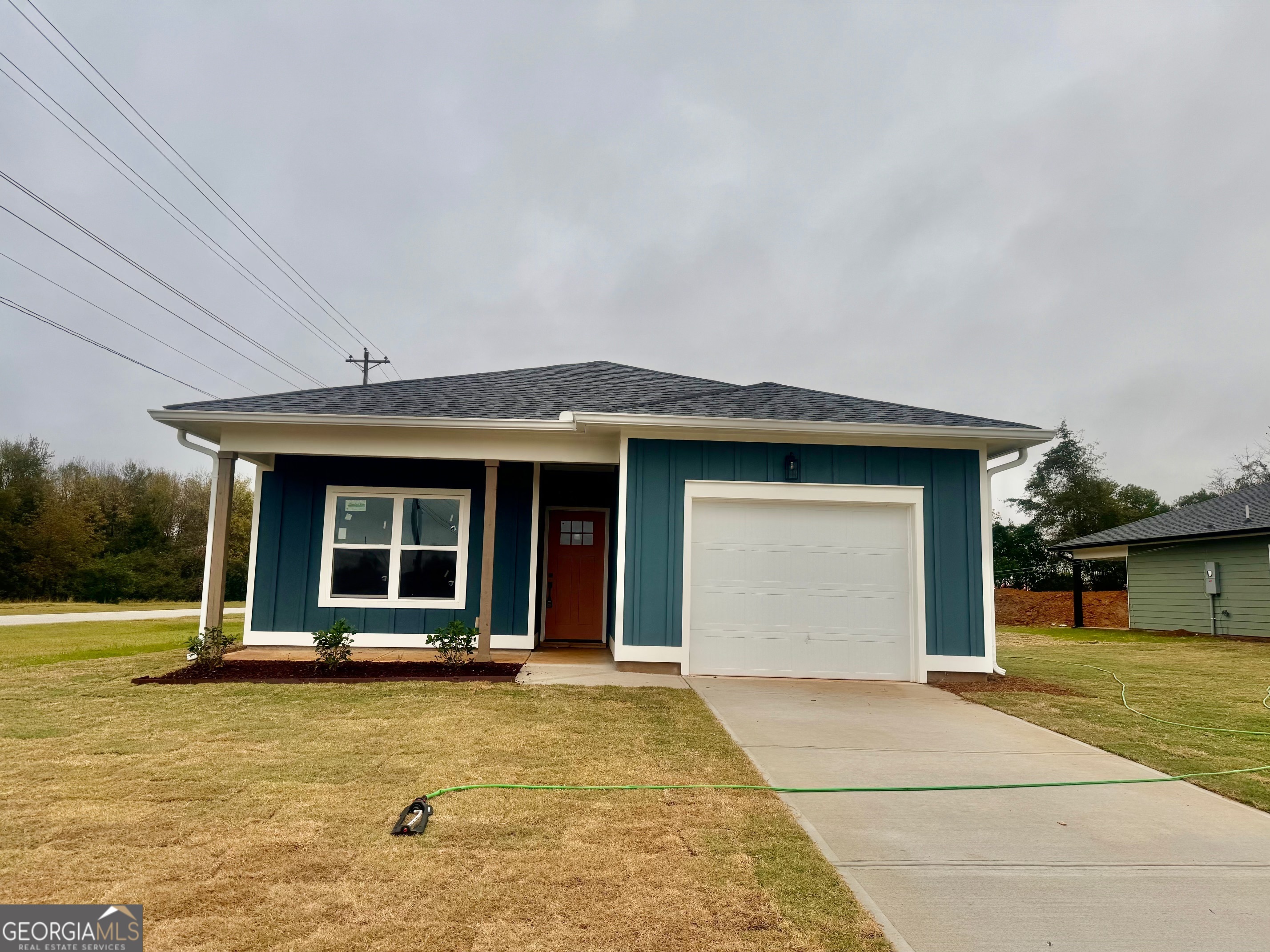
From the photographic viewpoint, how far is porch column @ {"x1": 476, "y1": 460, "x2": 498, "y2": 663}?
8.18 m

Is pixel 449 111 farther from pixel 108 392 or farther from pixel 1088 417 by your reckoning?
pixel 1088 417

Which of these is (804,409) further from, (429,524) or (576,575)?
(429,524)

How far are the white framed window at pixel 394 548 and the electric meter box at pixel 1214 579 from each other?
1744 cm

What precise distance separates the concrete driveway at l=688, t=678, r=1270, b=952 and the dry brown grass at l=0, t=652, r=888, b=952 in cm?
28

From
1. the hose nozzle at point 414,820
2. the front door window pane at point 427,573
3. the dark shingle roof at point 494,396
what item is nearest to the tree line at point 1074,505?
the dark shingle roof at point 494,396

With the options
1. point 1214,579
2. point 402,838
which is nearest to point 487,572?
point 402,838

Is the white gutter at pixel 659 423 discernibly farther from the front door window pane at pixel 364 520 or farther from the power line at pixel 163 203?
the power line at pixel 163 203

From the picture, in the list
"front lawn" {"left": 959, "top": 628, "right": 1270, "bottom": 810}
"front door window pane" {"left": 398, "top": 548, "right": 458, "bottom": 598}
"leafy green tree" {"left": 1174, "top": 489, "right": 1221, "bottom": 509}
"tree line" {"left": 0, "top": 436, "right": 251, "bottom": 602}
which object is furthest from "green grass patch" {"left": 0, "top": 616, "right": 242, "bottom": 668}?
"leafy green tree" {"left": 1174, "top": 489, "right": 1221, "bottom": 509}

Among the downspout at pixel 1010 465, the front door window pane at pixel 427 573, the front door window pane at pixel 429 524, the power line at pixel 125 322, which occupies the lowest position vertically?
the front door window pane at pixel 427 573

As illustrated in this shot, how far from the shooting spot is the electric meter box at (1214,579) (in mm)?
16672

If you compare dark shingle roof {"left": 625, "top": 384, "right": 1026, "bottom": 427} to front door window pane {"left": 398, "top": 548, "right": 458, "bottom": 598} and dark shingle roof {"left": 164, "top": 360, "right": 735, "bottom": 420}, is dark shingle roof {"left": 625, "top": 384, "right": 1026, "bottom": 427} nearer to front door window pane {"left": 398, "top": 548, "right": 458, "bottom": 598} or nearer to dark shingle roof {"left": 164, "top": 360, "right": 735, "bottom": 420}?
dark shingle roof {"left": 164, "top": 360, "right": 735, "bottom": 420}

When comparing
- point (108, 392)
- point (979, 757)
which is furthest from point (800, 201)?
point (108, 392)

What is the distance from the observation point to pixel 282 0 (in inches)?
497

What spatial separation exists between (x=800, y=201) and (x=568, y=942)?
17.4m
